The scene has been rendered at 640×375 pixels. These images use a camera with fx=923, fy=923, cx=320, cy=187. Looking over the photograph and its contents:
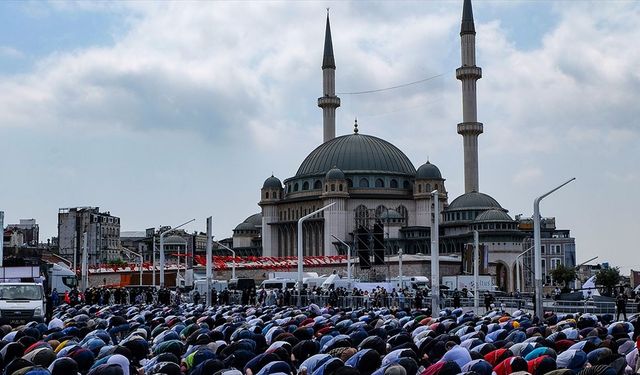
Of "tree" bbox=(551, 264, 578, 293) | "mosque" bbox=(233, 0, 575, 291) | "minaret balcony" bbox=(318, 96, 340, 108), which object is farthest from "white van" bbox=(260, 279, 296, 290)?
"tree" bbox=(551, 264, 578, 293)

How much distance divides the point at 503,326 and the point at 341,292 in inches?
1146

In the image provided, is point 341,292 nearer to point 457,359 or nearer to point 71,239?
point 457,359

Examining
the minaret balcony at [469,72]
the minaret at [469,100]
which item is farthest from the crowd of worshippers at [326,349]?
the minaret balcony at [469,72]

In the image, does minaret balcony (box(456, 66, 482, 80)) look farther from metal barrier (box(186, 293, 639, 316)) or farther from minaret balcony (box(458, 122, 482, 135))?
metal barrier (box(186, 293, 639, 316))

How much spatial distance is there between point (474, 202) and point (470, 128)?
8316mm

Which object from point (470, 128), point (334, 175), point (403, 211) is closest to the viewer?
point (470, 128)

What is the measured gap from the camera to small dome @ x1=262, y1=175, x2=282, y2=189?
11882 centimetres

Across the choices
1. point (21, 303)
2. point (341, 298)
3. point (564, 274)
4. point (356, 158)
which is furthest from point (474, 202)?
point (21, 303)

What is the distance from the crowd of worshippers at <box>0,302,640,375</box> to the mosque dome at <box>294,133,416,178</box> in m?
87.2

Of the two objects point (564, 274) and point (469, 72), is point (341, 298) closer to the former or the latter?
point (469, 72)

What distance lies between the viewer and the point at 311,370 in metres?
14.5

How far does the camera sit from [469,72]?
104 meters

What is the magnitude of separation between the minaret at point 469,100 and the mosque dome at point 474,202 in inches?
80.6

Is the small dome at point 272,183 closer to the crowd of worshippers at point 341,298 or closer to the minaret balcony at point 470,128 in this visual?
the minaret balcony at point 470,128
